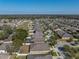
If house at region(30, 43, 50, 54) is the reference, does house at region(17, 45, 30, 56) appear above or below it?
below

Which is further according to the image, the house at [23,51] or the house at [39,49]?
the house at [39,49]

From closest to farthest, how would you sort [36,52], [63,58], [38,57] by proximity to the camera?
[38,57] < [63,58] < [36,52]

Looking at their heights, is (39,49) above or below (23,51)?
above

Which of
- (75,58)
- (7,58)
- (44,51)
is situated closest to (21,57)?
(7,58)

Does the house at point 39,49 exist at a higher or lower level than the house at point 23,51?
higher

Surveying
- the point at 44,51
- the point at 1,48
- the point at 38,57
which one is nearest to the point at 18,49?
the point at 1,48

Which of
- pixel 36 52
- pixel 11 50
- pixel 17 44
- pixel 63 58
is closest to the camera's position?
pixel 63 58

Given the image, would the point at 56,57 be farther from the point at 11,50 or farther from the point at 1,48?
the point at 1,48

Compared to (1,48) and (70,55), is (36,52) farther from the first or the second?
(1,48)

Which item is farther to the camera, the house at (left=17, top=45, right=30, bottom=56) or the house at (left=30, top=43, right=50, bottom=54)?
the house at (left=30, top=43, right=50, bottom=54)

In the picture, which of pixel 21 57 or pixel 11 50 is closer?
pixel 21 57
